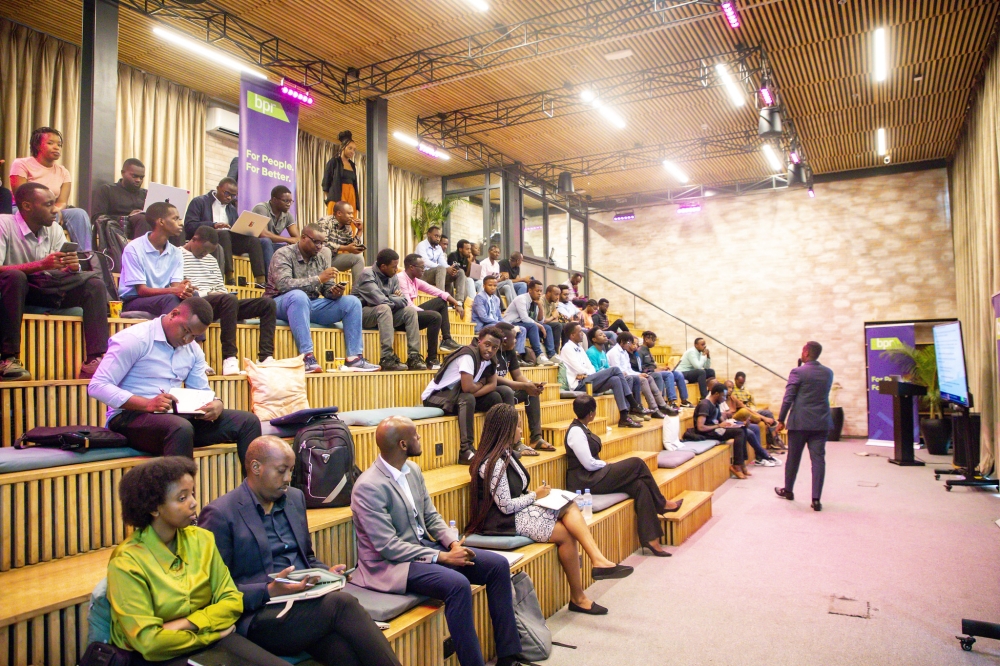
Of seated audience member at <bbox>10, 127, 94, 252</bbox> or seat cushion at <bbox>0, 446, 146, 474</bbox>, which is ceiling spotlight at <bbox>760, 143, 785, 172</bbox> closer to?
seated audience member at <bbox>10, 127, 94, 252</bbox>

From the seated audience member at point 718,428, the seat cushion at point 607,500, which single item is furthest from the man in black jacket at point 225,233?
the seated audience member at point 718,428

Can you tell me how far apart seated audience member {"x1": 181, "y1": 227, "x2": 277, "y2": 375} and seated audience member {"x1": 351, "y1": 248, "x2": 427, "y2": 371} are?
3.57 ft

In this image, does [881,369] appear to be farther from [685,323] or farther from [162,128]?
[162,128]

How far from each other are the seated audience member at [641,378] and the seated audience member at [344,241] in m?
3.32

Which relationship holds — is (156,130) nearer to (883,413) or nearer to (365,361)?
(365,361)

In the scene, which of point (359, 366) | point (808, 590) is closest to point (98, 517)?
point (359, 366)

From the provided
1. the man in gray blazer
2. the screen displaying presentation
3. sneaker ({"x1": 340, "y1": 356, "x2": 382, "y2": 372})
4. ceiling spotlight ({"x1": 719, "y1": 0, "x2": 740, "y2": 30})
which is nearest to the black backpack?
the man in gray blazer

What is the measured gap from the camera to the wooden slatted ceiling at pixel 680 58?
7117 mm

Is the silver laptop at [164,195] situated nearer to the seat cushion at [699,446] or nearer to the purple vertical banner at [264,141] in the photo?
the purple vertical banner at [264,141]

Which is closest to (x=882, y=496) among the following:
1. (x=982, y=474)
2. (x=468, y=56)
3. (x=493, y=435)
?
(x=982, y=474)

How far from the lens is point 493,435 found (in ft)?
12.8

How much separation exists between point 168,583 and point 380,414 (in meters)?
2.53

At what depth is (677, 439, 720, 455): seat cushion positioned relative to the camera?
7.74 m

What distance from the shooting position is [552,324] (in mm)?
8789
